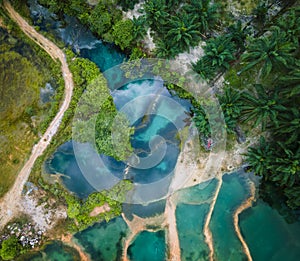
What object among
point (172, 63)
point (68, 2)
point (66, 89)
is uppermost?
point (68, 2)

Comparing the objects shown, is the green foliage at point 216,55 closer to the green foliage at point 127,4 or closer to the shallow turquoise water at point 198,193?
the green foliage at point 127,4

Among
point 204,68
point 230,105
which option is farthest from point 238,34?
point 230,105

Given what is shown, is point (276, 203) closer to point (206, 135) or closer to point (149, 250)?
point (206, 135)

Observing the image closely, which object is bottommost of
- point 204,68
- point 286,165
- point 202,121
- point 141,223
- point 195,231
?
point 195,231

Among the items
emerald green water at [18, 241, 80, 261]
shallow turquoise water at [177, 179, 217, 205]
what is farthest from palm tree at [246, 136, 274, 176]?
emerald green water at [18, 241, 80, 261]

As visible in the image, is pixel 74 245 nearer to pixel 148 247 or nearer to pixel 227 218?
pixel 148 247

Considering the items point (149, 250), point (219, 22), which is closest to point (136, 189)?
point (149, 250)
